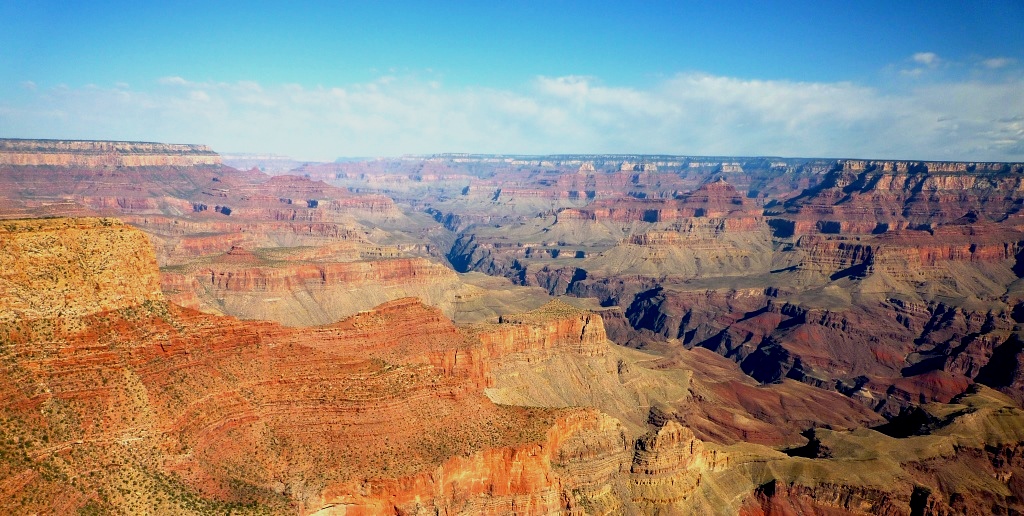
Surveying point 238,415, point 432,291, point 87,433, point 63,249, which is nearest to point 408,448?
point 238,415

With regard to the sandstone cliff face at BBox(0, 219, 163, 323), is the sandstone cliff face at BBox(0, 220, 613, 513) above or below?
below

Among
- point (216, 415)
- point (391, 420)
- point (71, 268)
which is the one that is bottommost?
point (391, 420)

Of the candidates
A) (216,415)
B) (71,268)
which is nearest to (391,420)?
(216,415)

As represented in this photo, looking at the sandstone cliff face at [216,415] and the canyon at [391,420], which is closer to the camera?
the sandstone cliff face at [216,415]

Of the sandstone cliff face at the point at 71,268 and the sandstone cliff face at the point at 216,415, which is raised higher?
the sandstone cliff face at the point at 71,268

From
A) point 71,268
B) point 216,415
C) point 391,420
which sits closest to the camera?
point 71,268

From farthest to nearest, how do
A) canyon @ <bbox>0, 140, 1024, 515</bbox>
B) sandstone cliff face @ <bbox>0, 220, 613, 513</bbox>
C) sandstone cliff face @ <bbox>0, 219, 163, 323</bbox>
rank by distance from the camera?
sandstone cliff face @ <bbox>0, 219, 163, 323</bbox> → canyon @ <bbox>0, 140, 1024, 515</bbox> → sandstone cliff face @ <bbox>0, 220, 613, 513</bbox>

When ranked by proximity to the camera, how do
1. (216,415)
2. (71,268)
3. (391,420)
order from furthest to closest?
1. (391,420)
2. (216,415)
3. (71,268)

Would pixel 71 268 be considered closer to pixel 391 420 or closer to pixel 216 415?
pixel 216 415

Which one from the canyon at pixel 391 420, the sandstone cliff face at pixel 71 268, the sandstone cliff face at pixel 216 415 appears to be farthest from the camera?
the sandstone cliff face at pixel 71 268
